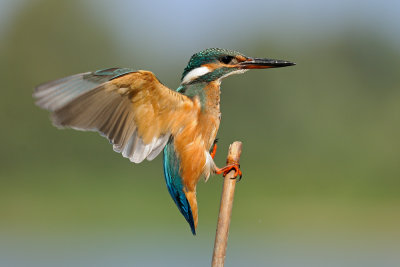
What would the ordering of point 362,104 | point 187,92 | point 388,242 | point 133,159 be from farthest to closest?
point 362,104 < point 388,242 < point 187,92 < point 133,159

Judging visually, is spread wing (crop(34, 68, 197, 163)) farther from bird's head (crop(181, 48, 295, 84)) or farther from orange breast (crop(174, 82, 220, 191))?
bird's head (crop(181, 48, 295, 84))

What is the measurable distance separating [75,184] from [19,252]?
2644 millimetres

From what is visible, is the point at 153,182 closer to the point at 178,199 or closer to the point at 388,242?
the point at 388,242

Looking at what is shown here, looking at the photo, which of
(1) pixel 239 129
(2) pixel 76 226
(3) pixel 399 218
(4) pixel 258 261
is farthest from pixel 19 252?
(3) pixel 399 218

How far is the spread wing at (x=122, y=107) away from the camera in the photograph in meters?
3.31

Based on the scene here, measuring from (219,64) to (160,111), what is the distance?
538mm

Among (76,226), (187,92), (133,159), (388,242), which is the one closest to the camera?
(133,159)

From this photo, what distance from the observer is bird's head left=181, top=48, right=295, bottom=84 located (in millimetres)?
3994

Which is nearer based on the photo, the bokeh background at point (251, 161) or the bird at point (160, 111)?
the bird at point (160, 111)

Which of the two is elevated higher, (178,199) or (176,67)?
(176,67)

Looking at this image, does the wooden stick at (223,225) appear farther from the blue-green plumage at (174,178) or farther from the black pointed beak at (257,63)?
the black pointed beak at (257,63)

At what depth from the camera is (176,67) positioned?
44.4ft

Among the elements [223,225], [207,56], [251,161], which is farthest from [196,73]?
[251,161]

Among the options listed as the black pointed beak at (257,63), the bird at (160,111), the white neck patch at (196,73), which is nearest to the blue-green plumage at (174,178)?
the bird at (160,111)
